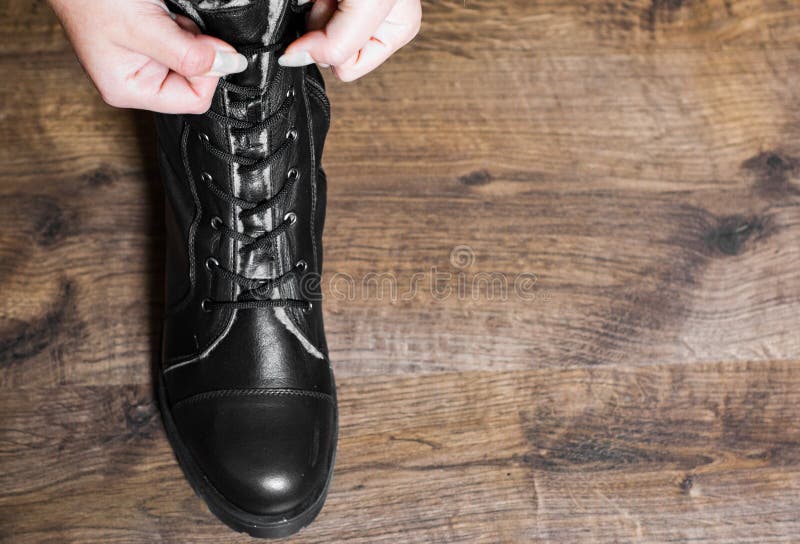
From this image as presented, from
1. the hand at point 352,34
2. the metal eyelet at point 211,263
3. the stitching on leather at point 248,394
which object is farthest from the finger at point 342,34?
the stitching on leather at point 248,394

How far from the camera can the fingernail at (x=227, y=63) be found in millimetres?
681

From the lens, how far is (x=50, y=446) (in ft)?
3.03

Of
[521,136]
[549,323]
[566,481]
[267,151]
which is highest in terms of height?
[267,151]

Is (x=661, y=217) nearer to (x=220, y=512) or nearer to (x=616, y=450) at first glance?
(x=616, y=450)

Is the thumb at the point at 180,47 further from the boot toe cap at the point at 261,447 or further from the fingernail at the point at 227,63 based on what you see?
the boot toe cap at the point at 261,447

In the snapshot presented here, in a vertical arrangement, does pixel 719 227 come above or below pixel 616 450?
above

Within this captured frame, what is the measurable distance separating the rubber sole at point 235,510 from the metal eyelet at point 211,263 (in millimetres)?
185

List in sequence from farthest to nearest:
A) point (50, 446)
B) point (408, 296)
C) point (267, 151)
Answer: point (408, 296)
point (50, 446)
point (267, 151)

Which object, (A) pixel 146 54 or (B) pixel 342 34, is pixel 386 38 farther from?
(A) pixel 146 54

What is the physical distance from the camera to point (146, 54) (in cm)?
67

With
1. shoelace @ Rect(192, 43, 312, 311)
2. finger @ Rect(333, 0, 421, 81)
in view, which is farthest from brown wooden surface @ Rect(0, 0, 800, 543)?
finger @ Rect(333, 0, 421, 81)

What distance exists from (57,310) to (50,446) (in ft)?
0.58

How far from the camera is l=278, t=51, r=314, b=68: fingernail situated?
71 cm

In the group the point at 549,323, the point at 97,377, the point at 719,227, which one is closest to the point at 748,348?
the point at 719,227
